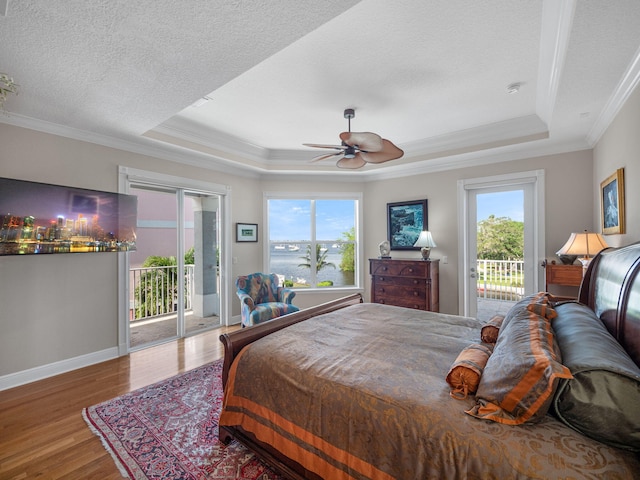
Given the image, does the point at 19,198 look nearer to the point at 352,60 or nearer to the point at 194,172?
the point at 194,172

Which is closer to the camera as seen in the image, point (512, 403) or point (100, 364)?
point (512, 403)

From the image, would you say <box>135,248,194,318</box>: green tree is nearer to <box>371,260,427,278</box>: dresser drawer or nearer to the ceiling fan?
the ceiling fan

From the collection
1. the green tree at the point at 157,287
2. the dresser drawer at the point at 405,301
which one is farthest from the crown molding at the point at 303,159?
the dresser drawer at the point at 405,301

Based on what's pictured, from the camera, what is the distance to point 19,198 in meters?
2.67

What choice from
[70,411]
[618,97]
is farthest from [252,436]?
[618,97]

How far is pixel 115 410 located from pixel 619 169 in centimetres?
465

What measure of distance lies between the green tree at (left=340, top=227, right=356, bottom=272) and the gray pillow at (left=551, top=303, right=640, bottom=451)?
4.51 m

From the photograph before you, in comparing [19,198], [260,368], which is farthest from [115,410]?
[19,198]

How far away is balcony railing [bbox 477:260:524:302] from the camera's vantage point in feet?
13.5

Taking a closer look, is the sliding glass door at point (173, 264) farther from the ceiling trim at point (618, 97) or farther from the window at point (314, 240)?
the ceiling trim at point (618, 97)

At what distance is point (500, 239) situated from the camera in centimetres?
426

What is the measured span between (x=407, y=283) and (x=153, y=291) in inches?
153

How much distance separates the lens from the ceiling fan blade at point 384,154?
281 cm

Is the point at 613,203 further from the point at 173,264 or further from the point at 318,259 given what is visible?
the point at 173,264
